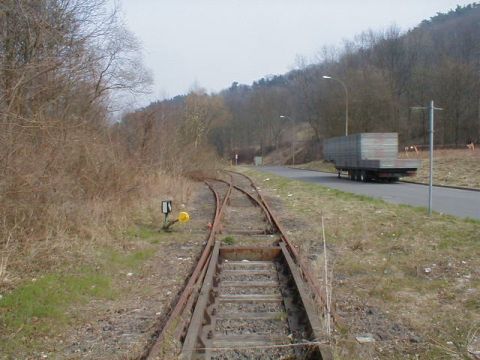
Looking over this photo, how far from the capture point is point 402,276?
7.84 m

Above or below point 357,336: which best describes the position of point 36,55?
above

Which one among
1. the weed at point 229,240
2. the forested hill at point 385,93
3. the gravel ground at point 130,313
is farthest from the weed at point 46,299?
the forested hill at point 385,93

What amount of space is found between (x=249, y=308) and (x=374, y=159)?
89.6ft

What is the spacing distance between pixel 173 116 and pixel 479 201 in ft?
50.9

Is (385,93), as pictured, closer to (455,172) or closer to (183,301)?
(455,172)

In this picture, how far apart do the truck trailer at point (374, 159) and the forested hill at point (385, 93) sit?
1263 cm

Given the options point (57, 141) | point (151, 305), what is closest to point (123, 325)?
point (151, 305)

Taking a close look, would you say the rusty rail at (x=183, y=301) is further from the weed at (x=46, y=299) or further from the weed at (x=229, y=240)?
the weed at (x=46, y=299)

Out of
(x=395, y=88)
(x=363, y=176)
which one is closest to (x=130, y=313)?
(x=363, y=176)

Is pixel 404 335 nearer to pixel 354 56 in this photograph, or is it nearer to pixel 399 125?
pixel 399 125

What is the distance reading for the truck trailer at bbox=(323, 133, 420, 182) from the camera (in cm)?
3008

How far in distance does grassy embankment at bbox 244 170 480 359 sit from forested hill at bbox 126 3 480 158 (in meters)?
29.5

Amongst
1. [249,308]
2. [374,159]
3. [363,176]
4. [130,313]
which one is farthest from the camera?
[363,176]

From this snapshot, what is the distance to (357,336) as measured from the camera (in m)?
5.27
